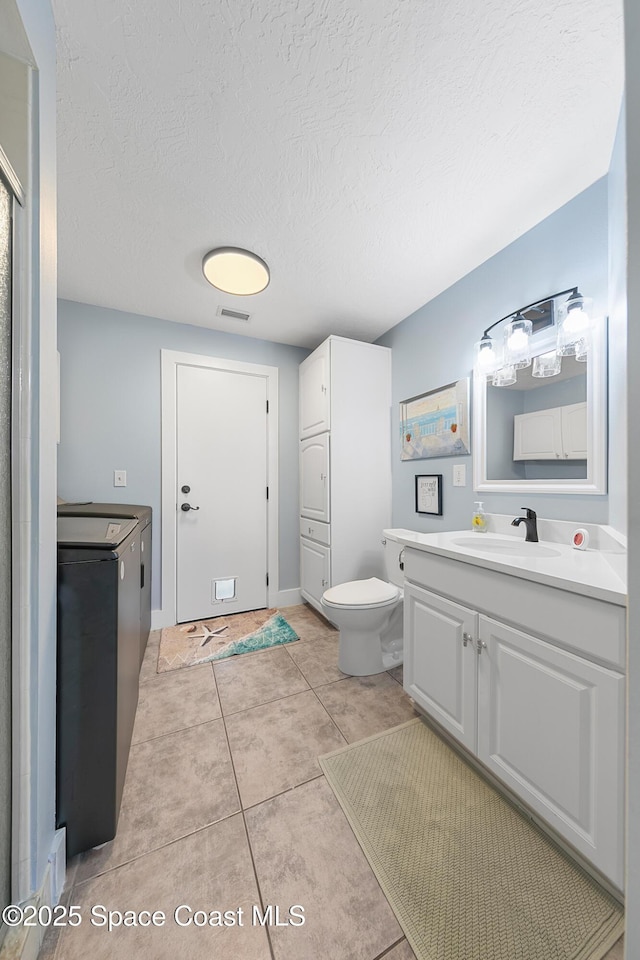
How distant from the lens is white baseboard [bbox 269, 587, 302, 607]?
2.75 metres

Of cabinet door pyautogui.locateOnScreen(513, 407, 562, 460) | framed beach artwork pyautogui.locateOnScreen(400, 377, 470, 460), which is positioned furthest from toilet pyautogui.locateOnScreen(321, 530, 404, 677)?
cabinet door pyautogui.locateOnScreen(513, 407, 562, 460)

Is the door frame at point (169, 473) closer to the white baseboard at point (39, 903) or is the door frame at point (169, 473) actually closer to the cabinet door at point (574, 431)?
the white baseboard at point (39, 903)

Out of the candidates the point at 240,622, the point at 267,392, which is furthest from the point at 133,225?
the point at 240,622

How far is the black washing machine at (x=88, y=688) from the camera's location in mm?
874

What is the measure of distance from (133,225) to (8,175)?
110 cm

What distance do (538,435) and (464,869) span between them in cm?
157

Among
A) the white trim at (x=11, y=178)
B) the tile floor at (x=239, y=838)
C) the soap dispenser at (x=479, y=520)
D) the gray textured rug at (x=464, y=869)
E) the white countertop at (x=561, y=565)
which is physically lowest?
the tile floor at (x=239, y=838)

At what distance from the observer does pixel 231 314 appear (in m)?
2.32

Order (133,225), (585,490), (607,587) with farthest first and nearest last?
1. (133,225)
2. (585,490)
3. (607,587)

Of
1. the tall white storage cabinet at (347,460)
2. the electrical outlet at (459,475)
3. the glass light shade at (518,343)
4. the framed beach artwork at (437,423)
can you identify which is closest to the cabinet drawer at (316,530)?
the tall white storage cabinet at (347,460)

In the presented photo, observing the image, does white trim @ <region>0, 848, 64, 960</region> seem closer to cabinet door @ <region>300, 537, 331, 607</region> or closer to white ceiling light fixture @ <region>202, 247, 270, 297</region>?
cabinet door @ <region>300, 537, 331, 607</region>

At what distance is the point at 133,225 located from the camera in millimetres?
1531

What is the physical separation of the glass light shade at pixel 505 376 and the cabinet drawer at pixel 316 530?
4.54 ft

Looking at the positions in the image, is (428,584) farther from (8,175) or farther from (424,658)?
(8,175)
